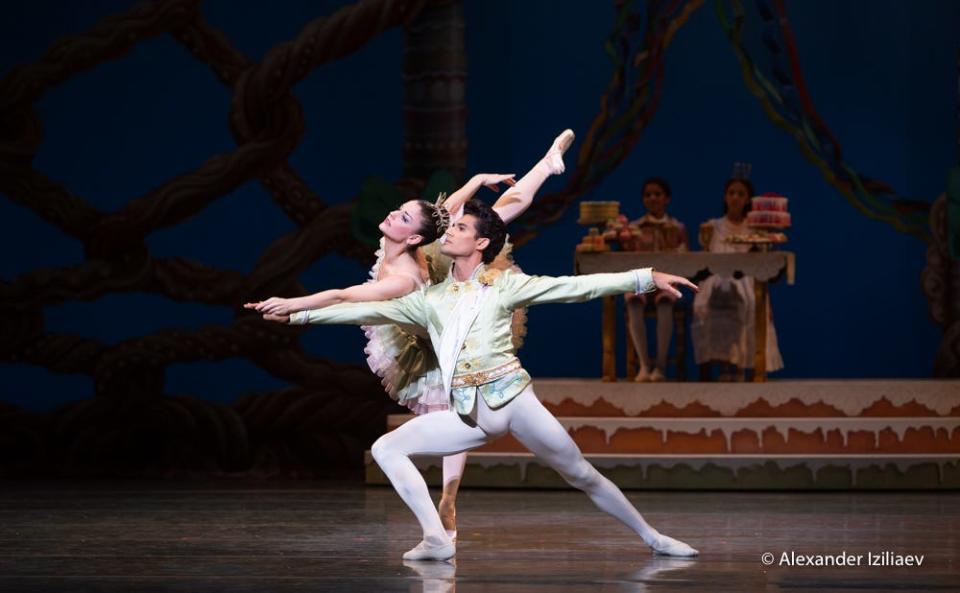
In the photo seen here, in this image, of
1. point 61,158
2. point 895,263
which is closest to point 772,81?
point 895,263

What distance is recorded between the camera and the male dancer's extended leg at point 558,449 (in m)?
4.46

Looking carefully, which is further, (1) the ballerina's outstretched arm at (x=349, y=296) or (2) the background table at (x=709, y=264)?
(2) the background table at (x=709, y=264)

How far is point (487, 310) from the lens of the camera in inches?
180

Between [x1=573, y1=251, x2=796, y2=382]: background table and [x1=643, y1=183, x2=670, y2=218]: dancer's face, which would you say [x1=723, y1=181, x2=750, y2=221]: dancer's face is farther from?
[x1=573, y1=251, x2=796, y2=382]: background table

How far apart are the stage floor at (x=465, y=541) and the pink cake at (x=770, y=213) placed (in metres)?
1.38

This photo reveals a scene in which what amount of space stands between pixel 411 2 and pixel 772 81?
2.06 m

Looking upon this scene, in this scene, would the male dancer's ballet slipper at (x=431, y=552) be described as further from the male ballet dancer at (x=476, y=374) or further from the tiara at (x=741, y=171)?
the tiara at (x=741, y=171)

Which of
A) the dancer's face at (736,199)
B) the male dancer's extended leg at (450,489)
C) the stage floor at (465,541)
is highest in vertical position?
the dancer's face at (736,199)

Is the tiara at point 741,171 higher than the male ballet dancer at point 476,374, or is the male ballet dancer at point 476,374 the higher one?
the tiara at point 741,171

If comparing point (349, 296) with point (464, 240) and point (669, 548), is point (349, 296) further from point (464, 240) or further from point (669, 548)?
point (669, 548)

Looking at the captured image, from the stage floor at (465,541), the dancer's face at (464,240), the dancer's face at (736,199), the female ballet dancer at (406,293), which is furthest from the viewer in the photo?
the dancer's face at (736,199)

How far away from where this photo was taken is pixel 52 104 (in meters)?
8.41

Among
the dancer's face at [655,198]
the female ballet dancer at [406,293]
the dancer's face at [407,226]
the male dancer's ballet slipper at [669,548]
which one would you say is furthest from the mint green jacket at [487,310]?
the dancer's face at [655,198]

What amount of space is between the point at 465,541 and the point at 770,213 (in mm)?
2989
